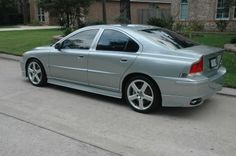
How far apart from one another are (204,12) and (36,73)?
19.3m

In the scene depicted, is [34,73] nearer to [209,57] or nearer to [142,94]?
[142,94]

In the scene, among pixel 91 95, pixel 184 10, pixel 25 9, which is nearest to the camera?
pixel 91 95

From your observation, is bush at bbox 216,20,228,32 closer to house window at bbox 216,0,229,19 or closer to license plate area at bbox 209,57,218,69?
house window at bbox 216,0,229,19

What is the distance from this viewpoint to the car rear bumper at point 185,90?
5.44m

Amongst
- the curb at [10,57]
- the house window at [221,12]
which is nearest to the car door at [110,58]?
the curb at [10,57]

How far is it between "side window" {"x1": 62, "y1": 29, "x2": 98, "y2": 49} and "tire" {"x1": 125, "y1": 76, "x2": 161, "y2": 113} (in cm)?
134

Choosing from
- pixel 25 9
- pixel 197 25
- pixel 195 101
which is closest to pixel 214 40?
pixel 197 25

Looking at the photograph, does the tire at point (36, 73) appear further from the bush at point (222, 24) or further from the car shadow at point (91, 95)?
the bush at point (222, 24)

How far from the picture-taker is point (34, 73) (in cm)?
788

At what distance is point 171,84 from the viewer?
557cm

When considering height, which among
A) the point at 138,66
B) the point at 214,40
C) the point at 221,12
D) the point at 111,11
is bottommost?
the point at 214,40

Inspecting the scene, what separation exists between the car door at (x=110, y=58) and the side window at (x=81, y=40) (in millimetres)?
244

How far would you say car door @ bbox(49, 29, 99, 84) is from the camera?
6824mm

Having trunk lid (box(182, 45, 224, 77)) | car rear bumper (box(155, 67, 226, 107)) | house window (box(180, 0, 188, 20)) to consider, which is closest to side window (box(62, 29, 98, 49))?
car rear bumper (box(155, 67, 226, 107))
